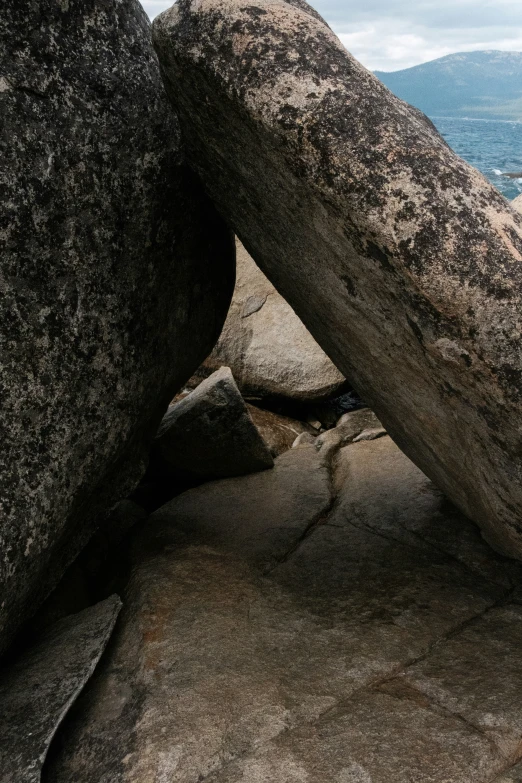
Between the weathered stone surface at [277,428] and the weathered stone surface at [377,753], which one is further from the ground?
the weathered stone surface at [377,753]

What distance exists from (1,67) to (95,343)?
0.91 m

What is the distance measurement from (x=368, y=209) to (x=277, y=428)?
2813mm

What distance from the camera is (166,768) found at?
217 cm

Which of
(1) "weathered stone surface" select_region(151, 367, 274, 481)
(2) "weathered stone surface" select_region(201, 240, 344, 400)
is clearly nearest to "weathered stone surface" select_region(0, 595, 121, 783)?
(1) "weathered stone surface" select_region(151, 367, 274, 481)

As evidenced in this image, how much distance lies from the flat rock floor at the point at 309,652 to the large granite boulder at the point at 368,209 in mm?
489

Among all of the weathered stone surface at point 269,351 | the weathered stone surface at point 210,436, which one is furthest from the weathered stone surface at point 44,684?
the weathered stone surface at point 269,351

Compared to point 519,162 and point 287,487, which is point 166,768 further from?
point 519,162

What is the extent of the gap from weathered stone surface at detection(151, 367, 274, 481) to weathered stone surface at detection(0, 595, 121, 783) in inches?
48.0

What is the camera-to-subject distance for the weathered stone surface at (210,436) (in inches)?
159

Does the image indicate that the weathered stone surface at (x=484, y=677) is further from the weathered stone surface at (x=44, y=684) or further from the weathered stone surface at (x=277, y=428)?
the weathered stone surface at (x=277, y=428)

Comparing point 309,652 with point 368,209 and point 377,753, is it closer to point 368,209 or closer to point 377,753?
point 377,753

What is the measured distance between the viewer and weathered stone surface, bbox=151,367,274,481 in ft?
13.2

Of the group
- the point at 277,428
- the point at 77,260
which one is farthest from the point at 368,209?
the point at 277,428

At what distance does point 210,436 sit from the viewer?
13.3ft
